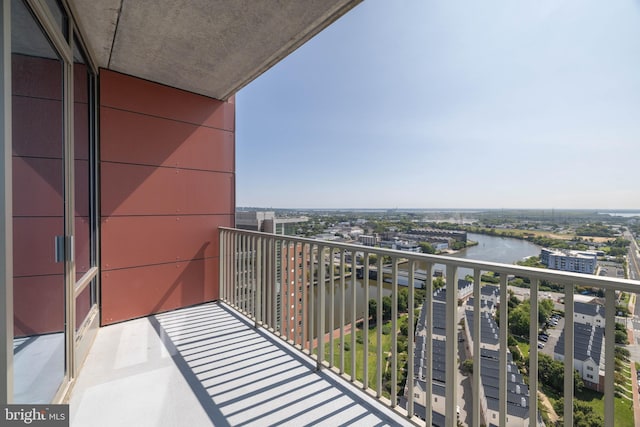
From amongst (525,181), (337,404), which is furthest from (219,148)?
(525,181)

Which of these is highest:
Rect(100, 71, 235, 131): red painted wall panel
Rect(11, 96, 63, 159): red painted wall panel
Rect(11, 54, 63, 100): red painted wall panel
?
Rect(100, 71, 235, 131): red painted wall panel

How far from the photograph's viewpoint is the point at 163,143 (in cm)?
332

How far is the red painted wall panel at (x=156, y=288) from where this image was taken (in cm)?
296

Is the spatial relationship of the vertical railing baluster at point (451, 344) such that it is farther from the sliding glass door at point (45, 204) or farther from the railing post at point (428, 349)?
the sliding glass door at point (45, 204)

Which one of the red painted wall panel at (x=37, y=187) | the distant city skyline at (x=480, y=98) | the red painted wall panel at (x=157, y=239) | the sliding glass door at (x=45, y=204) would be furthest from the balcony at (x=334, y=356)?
the distant city skyline at (x=480, y=98)

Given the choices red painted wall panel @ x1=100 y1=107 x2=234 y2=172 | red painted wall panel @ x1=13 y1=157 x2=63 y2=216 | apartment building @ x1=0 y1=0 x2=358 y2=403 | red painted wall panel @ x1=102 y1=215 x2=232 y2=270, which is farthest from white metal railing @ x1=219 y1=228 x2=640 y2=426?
red painted wall panel @ x1=13 y1=157 x2=63 y2=216

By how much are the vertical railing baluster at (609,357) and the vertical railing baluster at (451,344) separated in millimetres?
547

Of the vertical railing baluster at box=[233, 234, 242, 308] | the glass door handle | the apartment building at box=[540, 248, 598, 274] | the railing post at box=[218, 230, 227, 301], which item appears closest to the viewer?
the apartment building at box=[540, 248, 598, 274]

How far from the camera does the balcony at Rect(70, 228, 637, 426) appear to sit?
1.25 m

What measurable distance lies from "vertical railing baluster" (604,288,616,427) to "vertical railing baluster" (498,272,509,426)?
0.32m

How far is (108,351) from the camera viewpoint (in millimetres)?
2381

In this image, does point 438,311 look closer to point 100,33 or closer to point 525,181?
point 100,33

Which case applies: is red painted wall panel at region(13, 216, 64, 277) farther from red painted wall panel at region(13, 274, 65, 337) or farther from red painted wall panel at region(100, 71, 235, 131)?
red painted wall panel at region(100, 71, 235, 131)

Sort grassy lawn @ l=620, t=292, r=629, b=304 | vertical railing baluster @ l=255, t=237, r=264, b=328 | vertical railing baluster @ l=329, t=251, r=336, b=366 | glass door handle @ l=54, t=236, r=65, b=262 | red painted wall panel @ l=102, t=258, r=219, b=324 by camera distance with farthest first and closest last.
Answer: red painted wall panel @ l=102, t=258, r=219, b=324 < vertical railing baluster @ l=255, t=237, r=264, b=328 < vertical railing baluster @ l=329, t=251, r=336, b=366 < glass door handle @ l=54, t=236, r=65, b=262 < grassy lawn @ l=620, t=292, r=629, b=304
